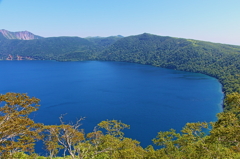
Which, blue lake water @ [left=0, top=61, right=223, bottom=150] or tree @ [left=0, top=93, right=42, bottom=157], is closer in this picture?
tree @ [left=0, top=93, right=42, bottom=157]

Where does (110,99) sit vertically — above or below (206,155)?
below

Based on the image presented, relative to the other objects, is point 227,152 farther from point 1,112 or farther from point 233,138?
point 1,112

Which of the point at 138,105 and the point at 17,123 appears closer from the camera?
the point at 17,123

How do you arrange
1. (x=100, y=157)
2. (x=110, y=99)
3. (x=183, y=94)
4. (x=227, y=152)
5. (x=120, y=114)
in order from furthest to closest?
(x=183, y=94) → (x=110, y=99) → (x=120, y=114) → (x=100, y=157) → (x=227, y=152)

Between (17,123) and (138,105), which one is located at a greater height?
(17,123)

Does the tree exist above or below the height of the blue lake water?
above

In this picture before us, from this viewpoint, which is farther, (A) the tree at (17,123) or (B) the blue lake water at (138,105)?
(B) the blue lake water at (138,105)

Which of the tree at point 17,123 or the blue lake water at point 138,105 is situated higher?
the tree at point 17,123

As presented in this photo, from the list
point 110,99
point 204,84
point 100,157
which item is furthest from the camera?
point 204,84

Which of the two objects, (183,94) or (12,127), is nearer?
(12,127)

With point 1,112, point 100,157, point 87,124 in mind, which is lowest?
point 87,124

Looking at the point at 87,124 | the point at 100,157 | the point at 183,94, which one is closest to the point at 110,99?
the point at 87,124
